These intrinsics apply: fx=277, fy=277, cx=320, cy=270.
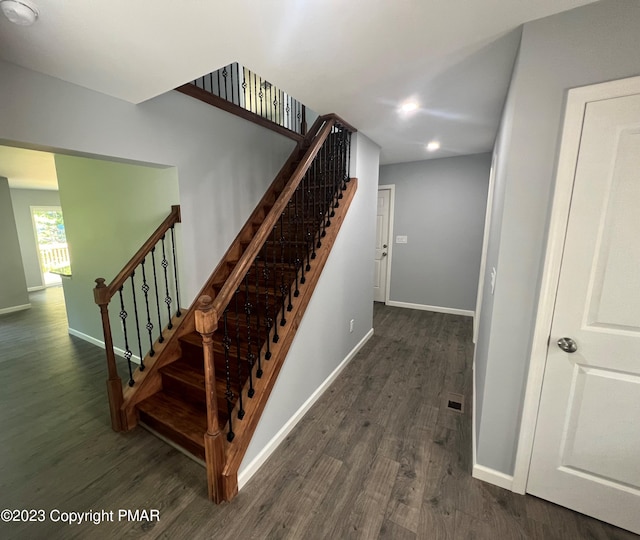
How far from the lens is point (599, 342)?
1.28m

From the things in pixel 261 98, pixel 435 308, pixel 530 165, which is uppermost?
pixel 261 98

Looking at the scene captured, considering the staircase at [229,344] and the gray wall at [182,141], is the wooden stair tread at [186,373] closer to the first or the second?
the staircase at [229,344]

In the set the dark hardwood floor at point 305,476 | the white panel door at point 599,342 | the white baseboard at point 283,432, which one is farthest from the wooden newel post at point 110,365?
the white panel door at point 599,342

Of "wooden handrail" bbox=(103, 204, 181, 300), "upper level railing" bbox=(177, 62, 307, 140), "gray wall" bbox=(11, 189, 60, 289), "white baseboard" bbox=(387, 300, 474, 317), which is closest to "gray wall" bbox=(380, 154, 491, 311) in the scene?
"white baseboard" bbox=(387, 300, 474, 317)

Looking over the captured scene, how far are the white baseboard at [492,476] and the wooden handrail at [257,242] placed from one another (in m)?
1.74

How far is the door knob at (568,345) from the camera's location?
51.7 inches

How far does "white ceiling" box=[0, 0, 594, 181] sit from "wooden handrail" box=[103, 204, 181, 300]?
31.7 inches

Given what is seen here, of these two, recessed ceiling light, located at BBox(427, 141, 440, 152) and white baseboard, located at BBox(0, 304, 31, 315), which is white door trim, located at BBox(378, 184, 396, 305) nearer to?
recessed ceiling light, located at BBox(427, 141, 440, 152)

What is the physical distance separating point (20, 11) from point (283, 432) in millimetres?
2463

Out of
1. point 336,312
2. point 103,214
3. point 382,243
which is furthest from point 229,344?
point 382,243

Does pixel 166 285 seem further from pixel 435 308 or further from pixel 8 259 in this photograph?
pixel 8 259

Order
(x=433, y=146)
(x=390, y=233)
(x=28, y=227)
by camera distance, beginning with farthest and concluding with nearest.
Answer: (x=28, y=227)
(x=390, y=233)
(x=433, y=146)

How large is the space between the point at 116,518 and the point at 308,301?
5.11 feet

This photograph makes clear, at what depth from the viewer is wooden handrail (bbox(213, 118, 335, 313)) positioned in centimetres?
143
